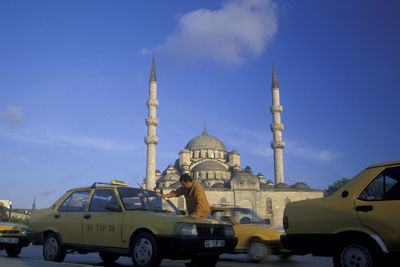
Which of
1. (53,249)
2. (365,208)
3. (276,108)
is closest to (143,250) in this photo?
(53,249)

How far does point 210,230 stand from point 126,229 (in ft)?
4.22

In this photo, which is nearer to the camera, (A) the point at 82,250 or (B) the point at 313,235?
(B) the point at 313,235

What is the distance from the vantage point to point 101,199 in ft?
21.0

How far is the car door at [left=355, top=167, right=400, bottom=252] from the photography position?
440cm

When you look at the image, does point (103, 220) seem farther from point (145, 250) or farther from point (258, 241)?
point (258, 241)

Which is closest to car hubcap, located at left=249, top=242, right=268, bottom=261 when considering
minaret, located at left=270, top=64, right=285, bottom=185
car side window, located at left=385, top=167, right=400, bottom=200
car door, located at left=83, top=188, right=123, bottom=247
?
car door, located at left=83, top=188, right=123, bottom=247

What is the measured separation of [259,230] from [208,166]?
46.6 meters

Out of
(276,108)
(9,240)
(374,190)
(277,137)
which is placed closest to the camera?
(374,190)

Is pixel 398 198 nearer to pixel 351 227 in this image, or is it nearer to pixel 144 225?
pixel 351 227

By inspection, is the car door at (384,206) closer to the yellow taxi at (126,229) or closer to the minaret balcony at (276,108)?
the yellow taxi at (126,229)

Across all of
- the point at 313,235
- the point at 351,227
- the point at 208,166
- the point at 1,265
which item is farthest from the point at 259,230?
the point at 208,166

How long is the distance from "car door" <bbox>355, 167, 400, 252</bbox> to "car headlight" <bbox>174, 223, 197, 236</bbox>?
2.26 m

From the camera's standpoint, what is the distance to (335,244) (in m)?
4.95

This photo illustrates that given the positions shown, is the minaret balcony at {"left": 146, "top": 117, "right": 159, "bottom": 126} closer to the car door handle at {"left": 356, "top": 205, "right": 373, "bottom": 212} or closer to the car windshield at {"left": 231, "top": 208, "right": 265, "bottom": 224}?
the car windshield at {"left": 231, "top": 208, "right": 265, "bottom": 224}
